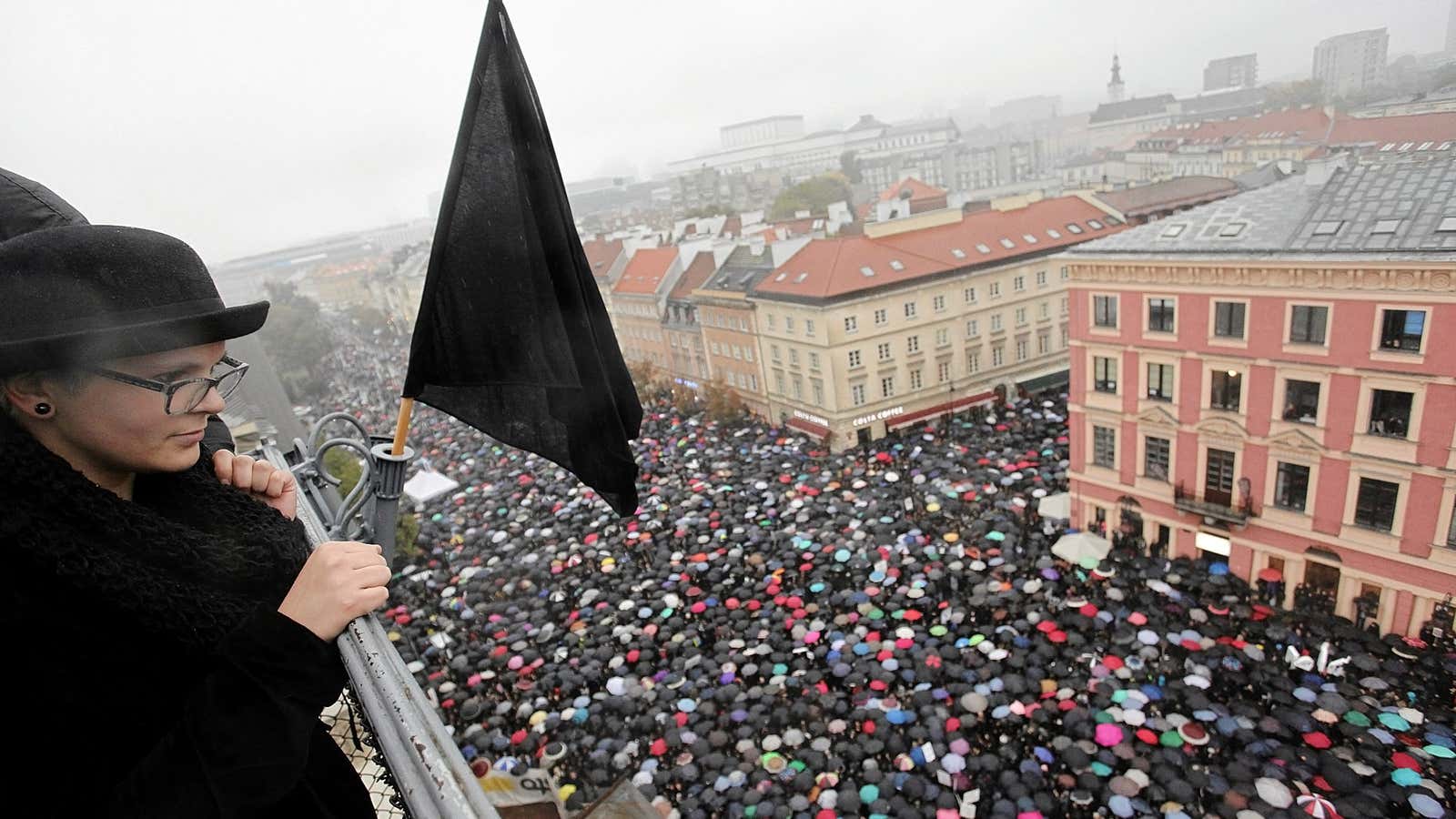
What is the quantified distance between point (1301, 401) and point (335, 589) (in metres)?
22.8

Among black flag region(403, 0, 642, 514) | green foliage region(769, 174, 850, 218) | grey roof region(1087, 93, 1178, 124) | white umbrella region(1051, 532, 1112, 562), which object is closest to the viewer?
black flag region(403, 0, 642, 514)

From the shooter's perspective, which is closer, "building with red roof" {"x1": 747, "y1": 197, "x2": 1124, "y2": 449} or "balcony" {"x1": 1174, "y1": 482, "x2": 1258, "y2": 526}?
"balcony" {"x1": 1174, "y1": 482, "x2": 1258, "y2": 526}

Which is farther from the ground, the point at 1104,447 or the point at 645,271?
the point at 645,271

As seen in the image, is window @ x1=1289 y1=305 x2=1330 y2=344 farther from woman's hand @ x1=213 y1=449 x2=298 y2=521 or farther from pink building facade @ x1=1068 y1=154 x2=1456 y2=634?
woman's hand @ x1=213 y1=449 x2=298 y2=521

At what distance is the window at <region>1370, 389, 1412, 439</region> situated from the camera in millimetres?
16891

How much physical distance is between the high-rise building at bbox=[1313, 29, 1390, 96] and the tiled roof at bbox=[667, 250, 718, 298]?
129ft

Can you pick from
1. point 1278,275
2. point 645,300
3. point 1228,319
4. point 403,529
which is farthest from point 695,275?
point 1278,275

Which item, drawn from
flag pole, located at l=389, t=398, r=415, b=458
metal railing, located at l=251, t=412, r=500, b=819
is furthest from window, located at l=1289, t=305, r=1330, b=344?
metal railing, located at l=251, t=412, r=500, b=819

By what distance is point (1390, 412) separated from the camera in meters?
17.1

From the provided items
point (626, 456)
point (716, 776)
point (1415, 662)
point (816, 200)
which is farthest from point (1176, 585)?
point (816, 200)

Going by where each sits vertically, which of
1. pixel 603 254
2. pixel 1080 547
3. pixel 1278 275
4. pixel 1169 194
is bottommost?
pixel 1080 547

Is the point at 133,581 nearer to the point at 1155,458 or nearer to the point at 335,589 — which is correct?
the point at 335,589

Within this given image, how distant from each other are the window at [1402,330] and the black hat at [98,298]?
21.6 m

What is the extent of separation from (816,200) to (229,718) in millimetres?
88132
